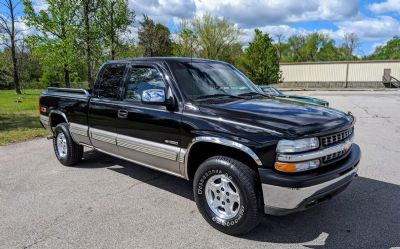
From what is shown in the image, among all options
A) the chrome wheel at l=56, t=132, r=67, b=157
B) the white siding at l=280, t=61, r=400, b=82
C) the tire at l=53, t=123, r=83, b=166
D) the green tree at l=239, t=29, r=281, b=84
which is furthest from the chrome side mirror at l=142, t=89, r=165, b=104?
the white siding at l=280, t=61, r=400, b=82

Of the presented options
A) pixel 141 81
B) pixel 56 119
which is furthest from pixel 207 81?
pixel 56 119

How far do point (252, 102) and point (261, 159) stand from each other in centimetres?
107

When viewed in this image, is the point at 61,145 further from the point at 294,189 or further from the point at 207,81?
the point at 294,189

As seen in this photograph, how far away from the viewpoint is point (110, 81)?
5.34 m

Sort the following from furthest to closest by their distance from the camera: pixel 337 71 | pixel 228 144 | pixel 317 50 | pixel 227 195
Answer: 1. pixel 317 50
2. pixel 337 71
3. pixel 227 195
4. pixel 228 144

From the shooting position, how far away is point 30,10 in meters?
26.8

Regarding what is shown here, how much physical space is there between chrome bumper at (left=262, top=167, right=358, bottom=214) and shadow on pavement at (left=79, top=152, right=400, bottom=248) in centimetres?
50

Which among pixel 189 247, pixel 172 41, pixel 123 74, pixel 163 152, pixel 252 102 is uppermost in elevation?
pixel 172 41

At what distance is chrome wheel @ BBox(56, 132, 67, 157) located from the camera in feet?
20.8

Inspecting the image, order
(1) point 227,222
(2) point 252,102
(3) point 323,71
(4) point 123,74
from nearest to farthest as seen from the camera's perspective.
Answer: (1) point 227,222 < (2) point 252,102 < (4) point 123,74 < (3) point 323,71

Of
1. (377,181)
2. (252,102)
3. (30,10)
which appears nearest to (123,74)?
(252,102)

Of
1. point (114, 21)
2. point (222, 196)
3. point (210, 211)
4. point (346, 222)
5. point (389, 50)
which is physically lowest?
point (346, 222)

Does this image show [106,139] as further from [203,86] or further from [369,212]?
[369,212]

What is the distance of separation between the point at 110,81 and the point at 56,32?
24.1m
